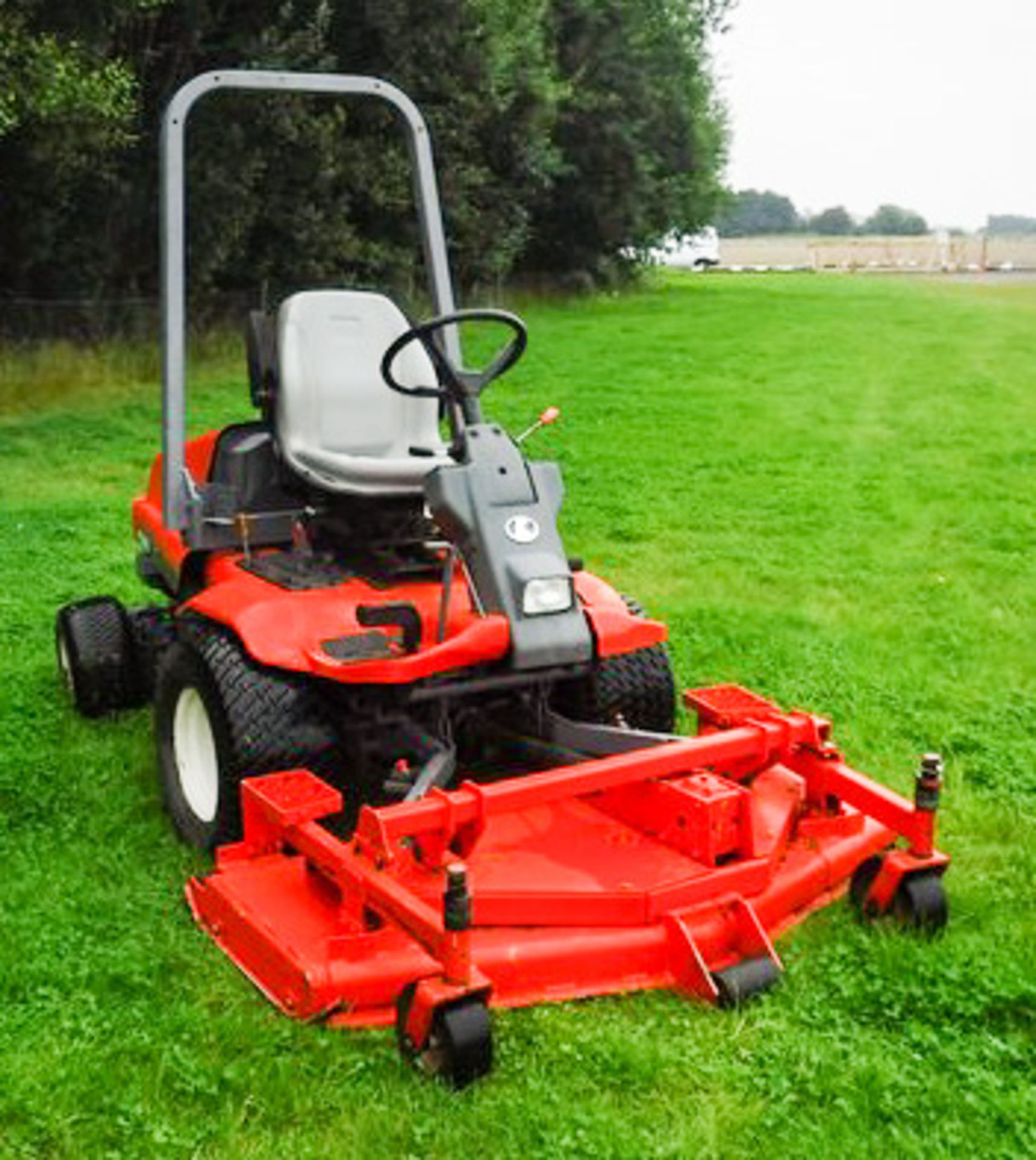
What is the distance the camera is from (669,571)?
7316 mm

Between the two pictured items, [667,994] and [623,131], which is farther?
[623,131]

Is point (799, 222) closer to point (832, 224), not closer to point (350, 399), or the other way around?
point (832, 224)

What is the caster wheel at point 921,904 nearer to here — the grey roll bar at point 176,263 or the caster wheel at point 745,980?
the caster wheel at point 745,980

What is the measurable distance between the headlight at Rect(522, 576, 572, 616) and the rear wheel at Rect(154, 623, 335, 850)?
66cm

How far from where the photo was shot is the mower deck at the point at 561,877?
10.4ft

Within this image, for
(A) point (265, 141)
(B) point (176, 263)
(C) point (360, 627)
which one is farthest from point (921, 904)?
(A) point (265, 141)

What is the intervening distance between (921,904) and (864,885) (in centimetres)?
17

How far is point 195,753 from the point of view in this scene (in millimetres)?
4266

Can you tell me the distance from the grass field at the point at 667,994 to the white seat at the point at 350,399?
3.63 feet

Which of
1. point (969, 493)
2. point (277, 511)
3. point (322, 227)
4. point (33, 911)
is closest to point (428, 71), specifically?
point (322, 227)

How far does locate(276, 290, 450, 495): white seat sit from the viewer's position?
4.45 meters

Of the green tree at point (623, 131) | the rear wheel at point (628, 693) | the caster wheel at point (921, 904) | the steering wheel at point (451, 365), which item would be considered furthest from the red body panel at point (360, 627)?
the green tree at point (623, 131)

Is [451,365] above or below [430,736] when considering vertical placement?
above

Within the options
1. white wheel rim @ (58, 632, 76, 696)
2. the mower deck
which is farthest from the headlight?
white wheel rim @ (58, 632, 76, 696)
